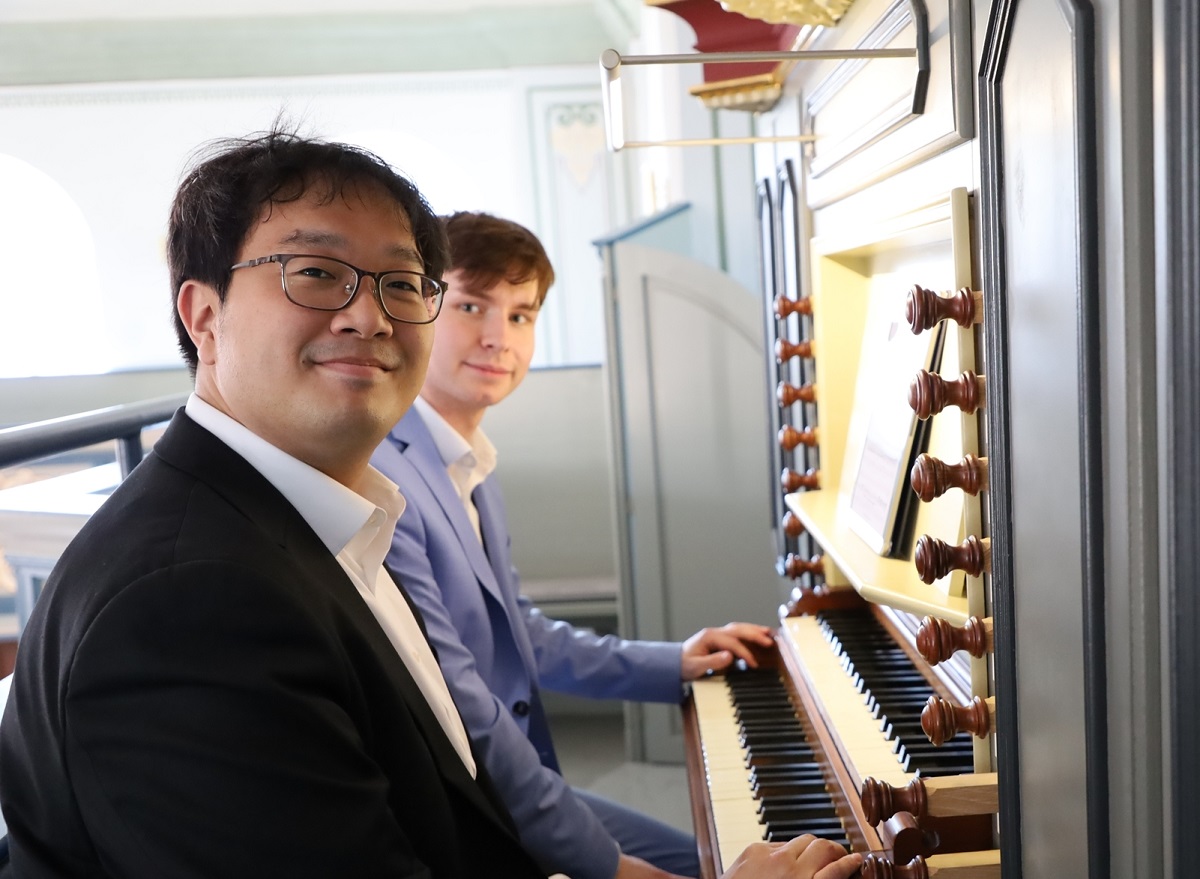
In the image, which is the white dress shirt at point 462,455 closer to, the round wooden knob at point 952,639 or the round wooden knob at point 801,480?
the round wooden knob at point 801,480

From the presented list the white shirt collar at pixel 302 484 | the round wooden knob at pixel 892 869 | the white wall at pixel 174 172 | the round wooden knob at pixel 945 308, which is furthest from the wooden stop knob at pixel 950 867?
the white wall at pixel 174 172

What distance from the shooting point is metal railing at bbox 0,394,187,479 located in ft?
4.33

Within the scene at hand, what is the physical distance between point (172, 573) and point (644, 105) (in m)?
5.06

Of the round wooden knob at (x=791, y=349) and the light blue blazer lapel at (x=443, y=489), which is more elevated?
the round wooden knob at (x=791, y=349)

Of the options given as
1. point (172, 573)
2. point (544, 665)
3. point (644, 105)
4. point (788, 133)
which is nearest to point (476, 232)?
point (788, 133)

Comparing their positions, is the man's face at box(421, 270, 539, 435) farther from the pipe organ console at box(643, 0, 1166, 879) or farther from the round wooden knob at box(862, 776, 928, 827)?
the round wooden knob at box(862, 776, 928, 827)

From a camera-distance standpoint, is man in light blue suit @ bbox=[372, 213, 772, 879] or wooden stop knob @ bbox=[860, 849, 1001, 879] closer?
wooden stop knob @ bbox=[860, 849, 1001, 879]

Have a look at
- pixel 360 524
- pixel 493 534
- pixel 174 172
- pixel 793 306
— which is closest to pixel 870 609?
pixel 793 306

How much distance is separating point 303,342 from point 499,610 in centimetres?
90

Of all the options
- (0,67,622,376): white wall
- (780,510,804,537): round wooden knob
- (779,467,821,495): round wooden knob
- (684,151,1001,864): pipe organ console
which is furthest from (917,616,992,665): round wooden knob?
(0,67,622,376): white wall

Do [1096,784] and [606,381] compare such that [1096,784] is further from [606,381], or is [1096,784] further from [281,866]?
[606,381]

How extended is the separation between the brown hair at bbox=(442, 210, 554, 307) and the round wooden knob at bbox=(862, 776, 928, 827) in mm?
1204

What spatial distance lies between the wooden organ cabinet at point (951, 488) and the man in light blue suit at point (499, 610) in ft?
0.50

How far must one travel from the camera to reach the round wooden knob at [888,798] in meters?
1.12
